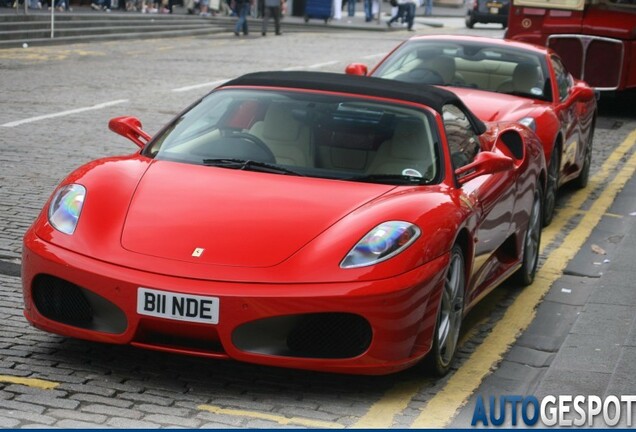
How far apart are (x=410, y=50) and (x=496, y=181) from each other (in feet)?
19.0

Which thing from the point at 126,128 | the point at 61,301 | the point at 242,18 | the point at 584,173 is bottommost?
the point at 242,18

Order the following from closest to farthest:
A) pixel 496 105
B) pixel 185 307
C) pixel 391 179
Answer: pixel 185 307 < pixel 391 179 < pixel 496 105

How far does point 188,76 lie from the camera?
23500mm

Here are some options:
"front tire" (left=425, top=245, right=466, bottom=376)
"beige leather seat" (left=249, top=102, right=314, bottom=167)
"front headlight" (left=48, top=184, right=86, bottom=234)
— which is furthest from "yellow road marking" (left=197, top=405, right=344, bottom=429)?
"beige leather seat" (left=249, top=102, right=314, bottom=167)

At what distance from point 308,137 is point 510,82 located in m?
5.70

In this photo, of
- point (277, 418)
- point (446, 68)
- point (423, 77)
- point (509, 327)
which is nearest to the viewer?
point (277, 418)

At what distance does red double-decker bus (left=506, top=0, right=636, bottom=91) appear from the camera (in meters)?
20.9

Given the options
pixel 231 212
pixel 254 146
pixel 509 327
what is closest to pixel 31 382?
pixel 231 212

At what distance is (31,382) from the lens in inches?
231

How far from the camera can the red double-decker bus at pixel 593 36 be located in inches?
822

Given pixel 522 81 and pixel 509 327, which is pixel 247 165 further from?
pixel 522 81

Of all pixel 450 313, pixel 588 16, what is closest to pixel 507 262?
pixel 450 313

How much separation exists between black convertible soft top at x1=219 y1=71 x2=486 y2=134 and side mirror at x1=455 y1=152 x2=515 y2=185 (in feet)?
1.23

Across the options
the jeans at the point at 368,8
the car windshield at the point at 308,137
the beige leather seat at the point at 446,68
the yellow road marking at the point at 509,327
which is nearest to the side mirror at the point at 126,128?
the car windshield at the point at 308,137
